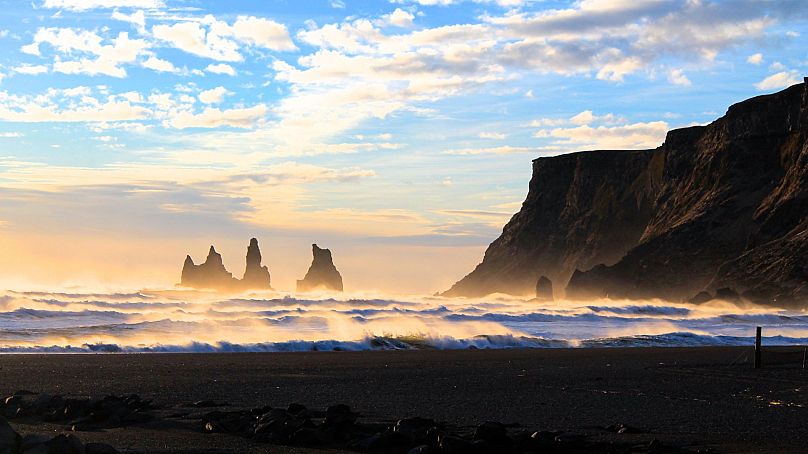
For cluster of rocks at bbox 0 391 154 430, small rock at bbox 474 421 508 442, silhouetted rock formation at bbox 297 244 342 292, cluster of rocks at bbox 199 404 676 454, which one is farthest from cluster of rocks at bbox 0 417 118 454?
silhouetted rock formation at bbox 297 244 342 292

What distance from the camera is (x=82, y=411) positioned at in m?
12.7

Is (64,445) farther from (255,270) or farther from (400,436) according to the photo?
(255,270)

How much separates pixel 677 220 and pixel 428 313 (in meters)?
41.5

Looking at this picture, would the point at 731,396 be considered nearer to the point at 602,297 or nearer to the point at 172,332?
the point at 172,332

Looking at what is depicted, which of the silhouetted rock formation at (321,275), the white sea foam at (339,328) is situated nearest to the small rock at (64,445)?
the white sea foam at (339,328)

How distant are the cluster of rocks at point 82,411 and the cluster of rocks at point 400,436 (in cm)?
137

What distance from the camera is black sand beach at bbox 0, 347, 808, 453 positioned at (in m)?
11.3

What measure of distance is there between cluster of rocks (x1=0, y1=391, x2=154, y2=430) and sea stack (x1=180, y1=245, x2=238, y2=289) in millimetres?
105067

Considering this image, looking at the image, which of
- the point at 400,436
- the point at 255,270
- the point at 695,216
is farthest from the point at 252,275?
the point at 400,436

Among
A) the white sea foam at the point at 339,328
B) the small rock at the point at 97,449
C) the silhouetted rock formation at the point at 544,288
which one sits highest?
the silhouetted rock formation at the point at 544,288

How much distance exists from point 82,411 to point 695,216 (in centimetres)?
7860

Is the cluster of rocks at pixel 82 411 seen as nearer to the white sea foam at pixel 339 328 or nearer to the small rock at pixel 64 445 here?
the small rock at pixel 64 445

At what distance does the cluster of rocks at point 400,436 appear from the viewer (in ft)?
31.9

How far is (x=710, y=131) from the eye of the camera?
301ft
